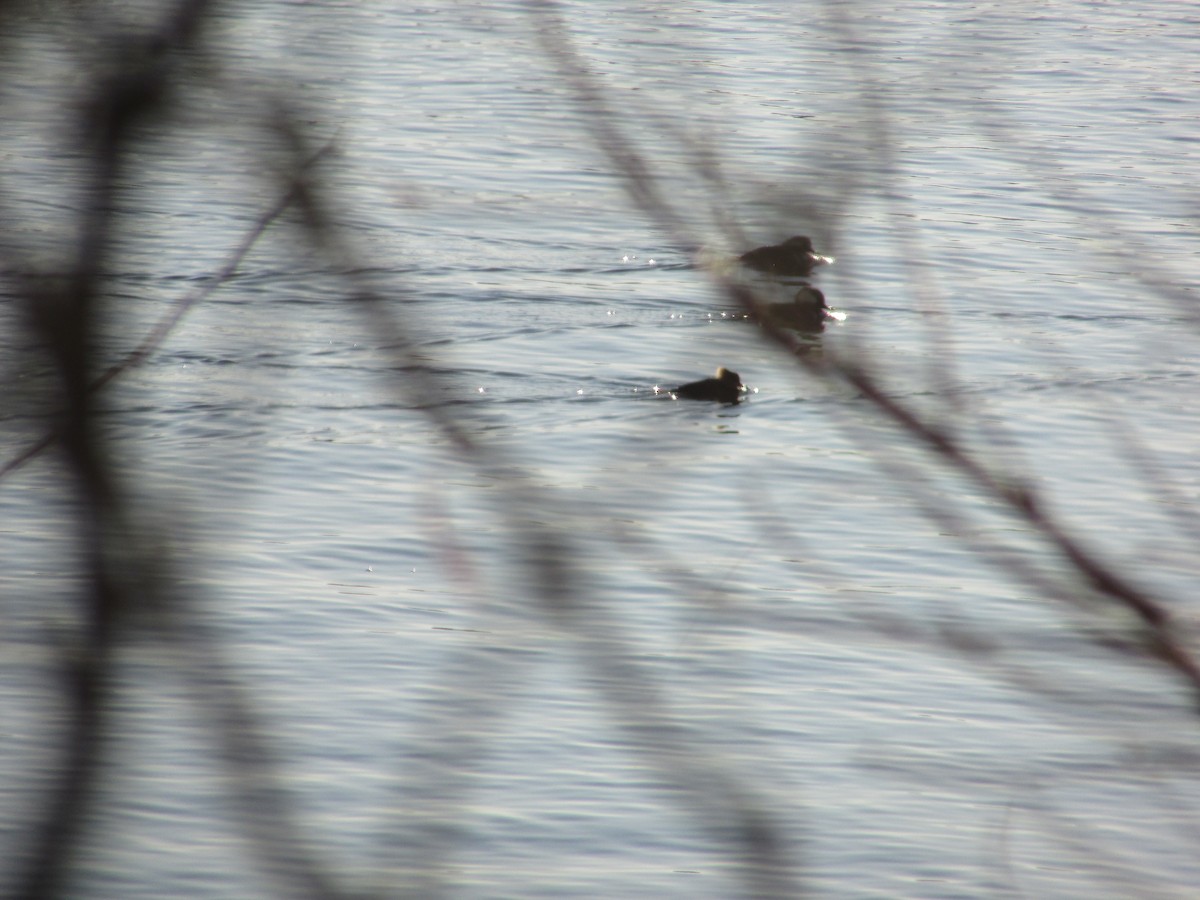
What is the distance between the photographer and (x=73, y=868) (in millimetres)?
1809

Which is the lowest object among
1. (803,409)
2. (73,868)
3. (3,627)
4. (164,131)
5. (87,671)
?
(803,409)

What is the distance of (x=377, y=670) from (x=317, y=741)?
814mm

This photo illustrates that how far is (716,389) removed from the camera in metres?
13.6

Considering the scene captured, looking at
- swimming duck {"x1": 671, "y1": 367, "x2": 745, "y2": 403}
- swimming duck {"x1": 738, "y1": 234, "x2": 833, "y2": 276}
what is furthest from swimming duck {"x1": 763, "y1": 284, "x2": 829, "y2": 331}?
swimming duck {"x1": 671, "y1": 367, "x2": 745, "y2": 403}

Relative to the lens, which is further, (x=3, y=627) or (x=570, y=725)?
(x=570, y=725)

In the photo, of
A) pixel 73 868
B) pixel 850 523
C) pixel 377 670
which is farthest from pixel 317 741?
pixel 73 868

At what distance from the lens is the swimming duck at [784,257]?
2779mm

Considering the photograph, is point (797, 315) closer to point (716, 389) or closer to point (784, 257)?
point (784, 257)

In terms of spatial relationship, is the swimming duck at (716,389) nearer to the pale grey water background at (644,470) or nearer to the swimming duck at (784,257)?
the pale grey water background at (644,470)

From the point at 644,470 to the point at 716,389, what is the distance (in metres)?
10.9

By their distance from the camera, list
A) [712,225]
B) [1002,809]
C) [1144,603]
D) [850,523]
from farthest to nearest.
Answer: [850,523] < [1002,809] < [712,225] < [1144,603]

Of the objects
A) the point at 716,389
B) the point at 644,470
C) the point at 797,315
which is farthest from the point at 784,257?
the point at 716,389

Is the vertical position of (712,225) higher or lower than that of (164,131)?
lower

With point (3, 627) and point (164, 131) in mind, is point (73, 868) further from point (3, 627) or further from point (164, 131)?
point (3, 627)
